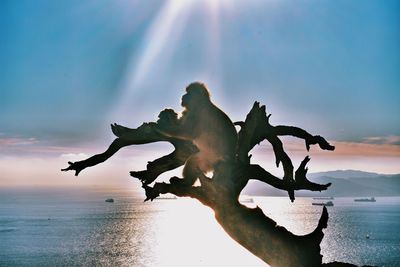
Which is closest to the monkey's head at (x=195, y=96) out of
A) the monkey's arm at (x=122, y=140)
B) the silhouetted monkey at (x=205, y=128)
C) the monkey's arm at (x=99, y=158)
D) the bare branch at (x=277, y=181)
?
the silhouetted monkey at (x=205, y=128)

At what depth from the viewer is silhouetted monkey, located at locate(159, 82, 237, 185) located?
626cm

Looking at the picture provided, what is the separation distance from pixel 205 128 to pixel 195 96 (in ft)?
1.58

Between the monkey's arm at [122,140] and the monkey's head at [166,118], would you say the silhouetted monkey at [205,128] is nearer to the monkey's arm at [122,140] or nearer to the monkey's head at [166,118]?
the monkey's head at [166,118]

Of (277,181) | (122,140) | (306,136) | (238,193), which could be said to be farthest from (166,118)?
(306,136)

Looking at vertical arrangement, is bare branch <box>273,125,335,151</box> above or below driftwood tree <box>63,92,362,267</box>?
above

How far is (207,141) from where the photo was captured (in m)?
6.29

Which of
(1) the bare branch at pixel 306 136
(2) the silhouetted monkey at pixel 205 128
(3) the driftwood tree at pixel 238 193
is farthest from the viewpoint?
(1) the bare branch at pixel 306 136

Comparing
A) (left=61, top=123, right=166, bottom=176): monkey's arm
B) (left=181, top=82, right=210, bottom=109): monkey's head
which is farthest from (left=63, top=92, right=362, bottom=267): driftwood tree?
(left=181, top=82, right=210, bottom=109): monkey's head

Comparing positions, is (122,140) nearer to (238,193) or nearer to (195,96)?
(195,96)

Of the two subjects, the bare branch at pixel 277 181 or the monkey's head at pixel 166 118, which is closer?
the monkey's head at pixel 166 118

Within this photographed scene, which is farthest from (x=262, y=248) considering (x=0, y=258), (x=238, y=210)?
(x=0, y=258)

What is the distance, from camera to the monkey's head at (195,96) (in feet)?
→ 20.8

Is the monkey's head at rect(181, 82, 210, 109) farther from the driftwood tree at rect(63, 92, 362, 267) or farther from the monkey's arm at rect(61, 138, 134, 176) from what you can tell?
the monkey's arm at rect(61, 138, 134, 176)

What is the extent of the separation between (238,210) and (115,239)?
17438 centimetres
